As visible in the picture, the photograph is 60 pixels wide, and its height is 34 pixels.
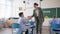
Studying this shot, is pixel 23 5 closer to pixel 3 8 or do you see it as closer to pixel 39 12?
pixel 3 8

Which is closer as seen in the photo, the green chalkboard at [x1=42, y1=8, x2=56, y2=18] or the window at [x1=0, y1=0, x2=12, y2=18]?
the green chalkboard at [x1=42, y1=8, x2=56, y2=18]

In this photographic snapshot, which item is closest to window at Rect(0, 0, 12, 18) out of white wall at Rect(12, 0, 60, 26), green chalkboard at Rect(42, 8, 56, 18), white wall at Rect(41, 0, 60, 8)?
white wall at Rect(12, 0, 60, 26)

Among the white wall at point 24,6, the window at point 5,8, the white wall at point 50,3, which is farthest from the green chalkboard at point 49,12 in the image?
the window at point 5,8

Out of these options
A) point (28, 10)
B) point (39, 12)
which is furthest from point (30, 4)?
point (39, 12)

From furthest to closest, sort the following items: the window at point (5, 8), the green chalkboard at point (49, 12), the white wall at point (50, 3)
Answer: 1. the window at point (5, 8)
2. the green chalkboard at point (49, 12)
3. the white wall at point (50, 3)

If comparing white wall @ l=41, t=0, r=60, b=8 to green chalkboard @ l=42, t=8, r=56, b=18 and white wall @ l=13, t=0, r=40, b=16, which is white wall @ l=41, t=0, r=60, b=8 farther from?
white wall @ l=13, t=0, r=40, b=16

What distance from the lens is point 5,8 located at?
1126cm

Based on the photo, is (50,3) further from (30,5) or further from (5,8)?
(5,8)

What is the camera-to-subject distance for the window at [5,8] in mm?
11039

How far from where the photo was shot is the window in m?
11.0

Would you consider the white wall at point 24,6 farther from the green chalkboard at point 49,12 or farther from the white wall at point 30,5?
the green chalkboard at point 49,12

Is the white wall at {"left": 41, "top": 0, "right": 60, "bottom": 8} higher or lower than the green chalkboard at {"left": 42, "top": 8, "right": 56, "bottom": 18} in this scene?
higher

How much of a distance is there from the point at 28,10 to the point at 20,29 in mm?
6247

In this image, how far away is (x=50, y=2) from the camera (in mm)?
10492
